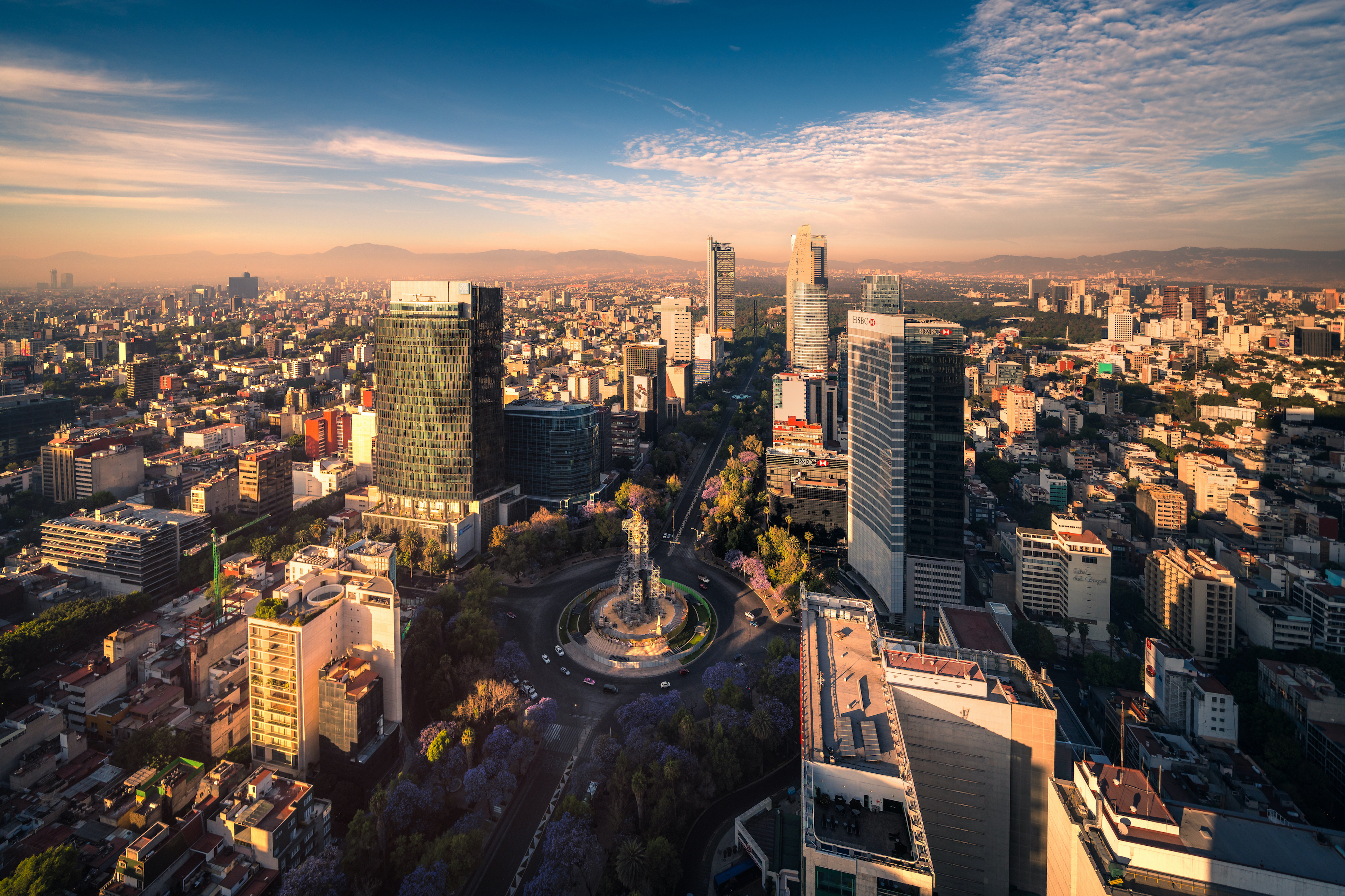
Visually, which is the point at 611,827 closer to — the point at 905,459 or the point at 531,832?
the point at 531,832

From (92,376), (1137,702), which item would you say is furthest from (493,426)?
(92,376)

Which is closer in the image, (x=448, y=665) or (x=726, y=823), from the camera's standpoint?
(x=726, y=823)

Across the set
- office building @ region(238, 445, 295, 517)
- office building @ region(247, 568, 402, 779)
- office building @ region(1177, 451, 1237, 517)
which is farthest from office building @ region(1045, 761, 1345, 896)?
office building @ region(238, 445, 295, 517)

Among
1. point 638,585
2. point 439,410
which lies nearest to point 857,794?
point 638,585

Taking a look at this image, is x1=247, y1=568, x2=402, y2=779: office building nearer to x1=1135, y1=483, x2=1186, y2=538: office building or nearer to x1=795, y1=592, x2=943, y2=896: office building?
x1=795, y1=592, x2=943, y2=896: office building

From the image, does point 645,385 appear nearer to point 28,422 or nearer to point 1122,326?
point 28,422
